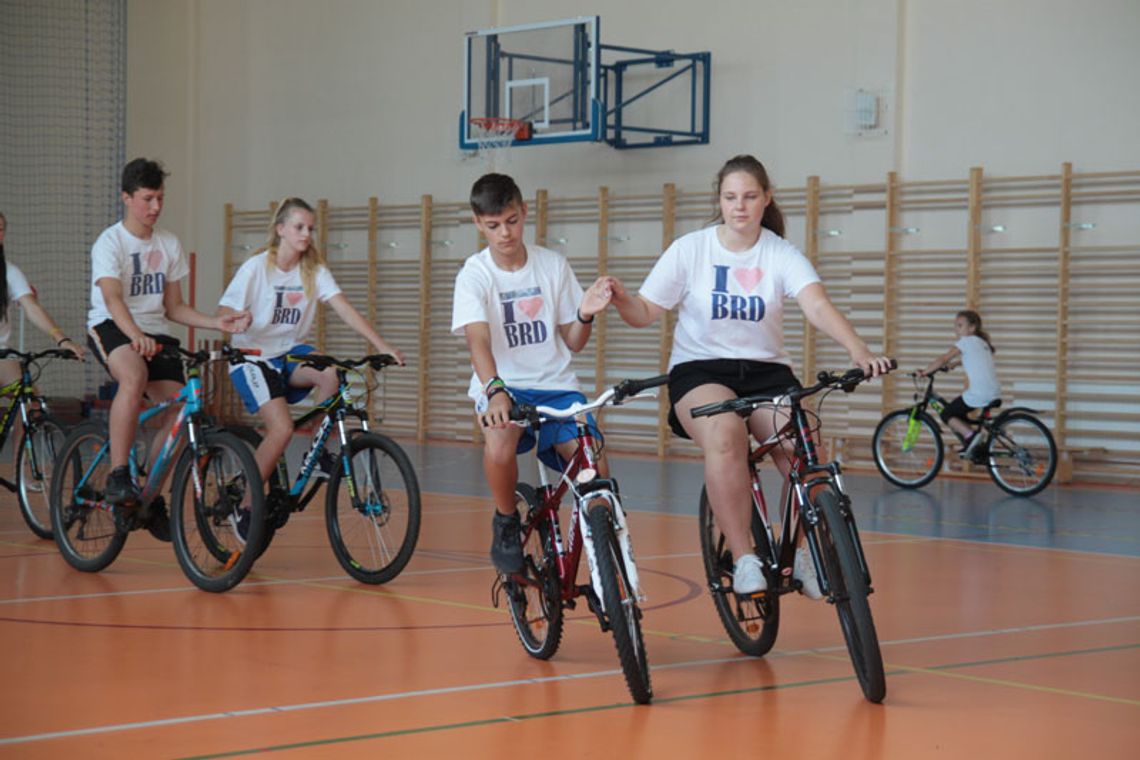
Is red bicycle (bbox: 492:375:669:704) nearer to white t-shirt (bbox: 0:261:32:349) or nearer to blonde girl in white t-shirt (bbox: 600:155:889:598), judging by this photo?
blonde girl in white t-shirt (bbox: 600:155:889:598)

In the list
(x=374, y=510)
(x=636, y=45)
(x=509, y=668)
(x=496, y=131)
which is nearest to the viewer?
(x=509, y=668)

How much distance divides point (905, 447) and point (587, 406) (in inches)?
321


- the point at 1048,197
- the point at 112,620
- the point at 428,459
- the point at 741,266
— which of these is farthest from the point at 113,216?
the point at 741,266

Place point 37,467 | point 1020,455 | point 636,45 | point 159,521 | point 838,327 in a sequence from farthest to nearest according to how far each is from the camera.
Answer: point 636,45 < point 1020,455 < point 37,467 < point 159,521 < point 838,327

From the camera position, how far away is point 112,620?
193 inches

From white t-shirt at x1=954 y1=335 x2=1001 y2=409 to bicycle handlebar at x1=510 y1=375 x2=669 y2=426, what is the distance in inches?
302

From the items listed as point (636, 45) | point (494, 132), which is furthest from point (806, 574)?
point (636, 45)

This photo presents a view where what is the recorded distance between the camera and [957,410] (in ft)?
37.4

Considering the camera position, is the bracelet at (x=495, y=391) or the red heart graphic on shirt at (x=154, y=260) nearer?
the bracelet at (x=495, y=391)

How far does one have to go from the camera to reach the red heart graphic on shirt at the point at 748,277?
4.28 m

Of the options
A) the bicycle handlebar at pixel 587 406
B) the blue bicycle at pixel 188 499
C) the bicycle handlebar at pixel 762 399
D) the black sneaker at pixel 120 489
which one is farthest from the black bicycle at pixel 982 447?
the bicycle handlebar at pixel 587 406

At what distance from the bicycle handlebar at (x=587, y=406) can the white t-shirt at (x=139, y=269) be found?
259cm

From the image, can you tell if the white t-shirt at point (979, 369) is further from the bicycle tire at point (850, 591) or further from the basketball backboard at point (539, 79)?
the bicycle tire at point (850, 591)

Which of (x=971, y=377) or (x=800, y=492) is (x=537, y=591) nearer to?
(x=800, y=492)
